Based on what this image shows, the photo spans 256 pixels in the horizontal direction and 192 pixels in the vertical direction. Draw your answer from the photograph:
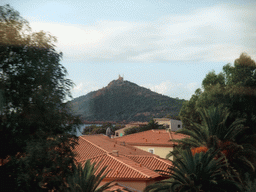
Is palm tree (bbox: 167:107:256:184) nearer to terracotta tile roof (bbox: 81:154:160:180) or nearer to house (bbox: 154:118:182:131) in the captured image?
terracotta tile roof (bbox: 81:154:160:180)

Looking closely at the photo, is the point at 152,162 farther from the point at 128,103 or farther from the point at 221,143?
the point at 128,103

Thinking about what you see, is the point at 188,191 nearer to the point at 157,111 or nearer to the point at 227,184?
the point at 227,184

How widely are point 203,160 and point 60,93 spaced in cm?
898

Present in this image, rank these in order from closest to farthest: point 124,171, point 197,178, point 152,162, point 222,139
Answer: point 197,178 → point 222,139 → point 124,171 → point 152,162

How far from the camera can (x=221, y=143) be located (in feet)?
60.6

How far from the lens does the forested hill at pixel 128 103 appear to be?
4663 inches

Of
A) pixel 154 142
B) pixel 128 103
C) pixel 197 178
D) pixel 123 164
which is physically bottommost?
pixel 123 164

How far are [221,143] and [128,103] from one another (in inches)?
4436

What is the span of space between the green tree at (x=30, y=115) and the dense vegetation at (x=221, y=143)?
297 inches

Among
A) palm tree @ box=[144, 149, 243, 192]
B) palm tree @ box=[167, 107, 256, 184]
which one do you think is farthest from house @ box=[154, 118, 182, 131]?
palm tree @ box=[144, 149, 243, 192]

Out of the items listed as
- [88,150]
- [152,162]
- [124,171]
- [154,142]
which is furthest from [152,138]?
[124,171]

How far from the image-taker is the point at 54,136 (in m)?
8.67

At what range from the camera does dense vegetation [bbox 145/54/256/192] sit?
14547 mm

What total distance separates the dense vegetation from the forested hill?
83.3m
